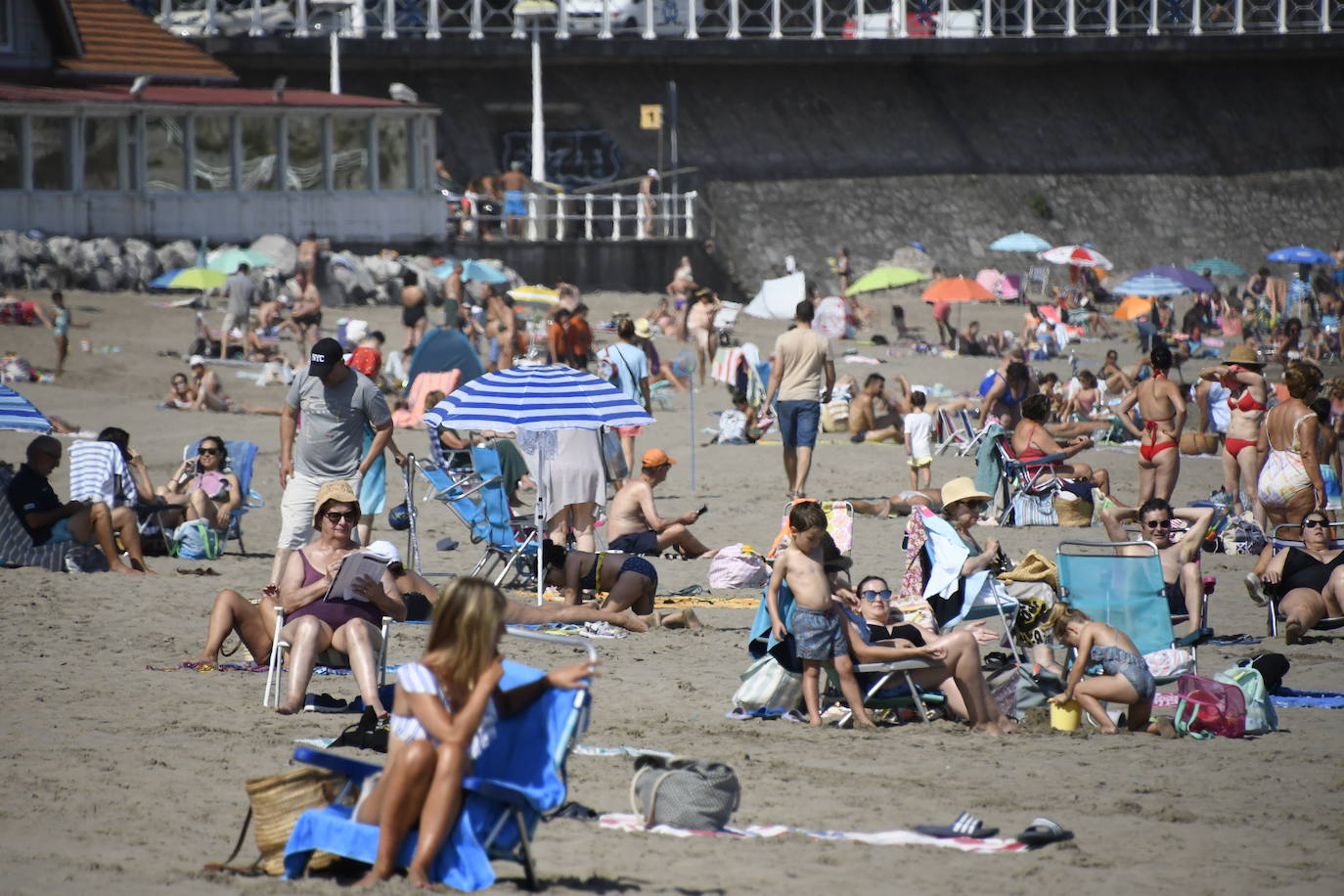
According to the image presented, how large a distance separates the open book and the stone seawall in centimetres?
2735

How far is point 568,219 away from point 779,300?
13.9 ft

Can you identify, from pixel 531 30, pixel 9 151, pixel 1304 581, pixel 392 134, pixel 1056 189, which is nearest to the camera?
pixel 1304 581

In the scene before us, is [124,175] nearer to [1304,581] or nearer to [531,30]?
[531,30]

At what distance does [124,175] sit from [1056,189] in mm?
21129

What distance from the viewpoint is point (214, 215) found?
27.0m

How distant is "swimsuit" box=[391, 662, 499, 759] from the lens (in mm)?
4871

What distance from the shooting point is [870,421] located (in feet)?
57.3

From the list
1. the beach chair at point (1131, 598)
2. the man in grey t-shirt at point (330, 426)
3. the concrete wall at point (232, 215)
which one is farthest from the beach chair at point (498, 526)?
the concrete wall at point (232, 215)

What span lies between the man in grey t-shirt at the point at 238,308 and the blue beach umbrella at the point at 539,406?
471 inches

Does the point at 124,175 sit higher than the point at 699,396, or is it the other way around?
the point at 124,175

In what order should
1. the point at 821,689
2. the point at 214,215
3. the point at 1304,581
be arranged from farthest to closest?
the point at 214,215, the point at 1304,581, the point at 821,689

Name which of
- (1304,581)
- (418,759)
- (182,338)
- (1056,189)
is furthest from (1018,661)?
(1056,189)

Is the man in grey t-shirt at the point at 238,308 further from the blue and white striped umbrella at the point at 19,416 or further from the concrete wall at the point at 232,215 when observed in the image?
the blue and white striped umbrella at the point at 19,416

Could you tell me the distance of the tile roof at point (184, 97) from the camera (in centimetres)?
2562
